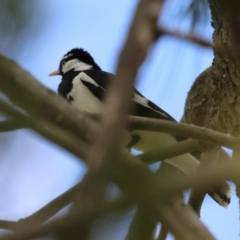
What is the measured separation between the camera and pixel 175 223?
2.02 feet

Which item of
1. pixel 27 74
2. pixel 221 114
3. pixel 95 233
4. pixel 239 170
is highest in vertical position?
pixel 221 114

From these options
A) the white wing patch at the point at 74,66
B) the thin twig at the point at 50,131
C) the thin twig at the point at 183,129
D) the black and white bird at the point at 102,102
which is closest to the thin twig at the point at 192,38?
the thin twig at the point at 50,131

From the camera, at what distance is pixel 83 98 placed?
285 cm

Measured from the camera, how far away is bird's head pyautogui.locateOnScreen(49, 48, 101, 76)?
3.61 m

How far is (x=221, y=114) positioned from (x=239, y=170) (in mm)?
1735

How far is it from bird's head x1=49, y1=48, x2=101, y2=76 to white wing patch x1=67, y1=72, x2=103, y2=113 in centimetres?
59

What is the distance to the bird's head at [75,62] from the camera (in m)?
3.61

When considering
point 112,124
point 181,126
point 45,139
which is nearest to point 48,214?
point 45,139

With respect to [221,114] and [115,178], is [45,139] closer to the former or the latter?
[115,178]

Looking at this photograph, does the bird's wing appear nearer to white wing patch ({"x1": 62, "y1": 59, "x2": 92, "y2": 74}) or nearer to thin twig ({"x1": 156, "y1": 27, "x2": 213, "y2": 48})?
white wing patch ({"x1": 62, "y1": 59, "x2": 92, "y2": 74})

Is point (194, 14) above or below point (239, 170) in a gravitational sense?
above

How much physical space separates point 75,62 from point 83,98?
34.6 inches

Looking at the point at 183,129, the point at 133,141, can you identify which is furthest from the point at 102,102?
the point at 183,129

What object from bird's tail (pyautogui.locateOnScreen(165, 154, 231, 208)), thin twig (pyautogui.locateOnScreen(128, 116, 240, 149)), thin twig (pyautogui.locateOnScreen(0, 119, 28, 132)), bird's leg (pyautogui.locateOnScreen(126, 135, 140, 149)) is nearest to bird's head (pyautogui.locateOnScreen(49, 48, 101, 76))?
bird's leg (pyautogui.locateOnScreen(126, 135, 140, 149))
